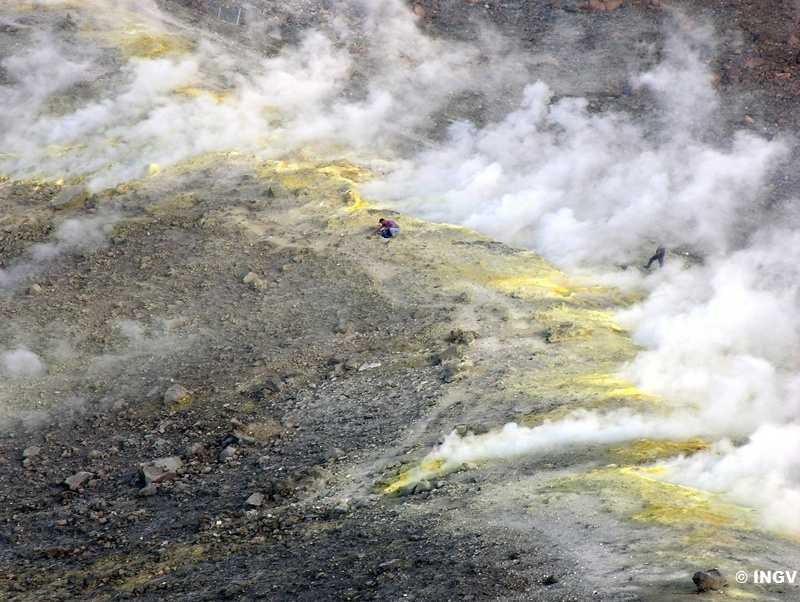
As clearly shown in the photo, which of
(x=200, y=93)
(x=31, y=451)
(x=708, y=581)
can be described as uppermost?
(x=200, y=93)

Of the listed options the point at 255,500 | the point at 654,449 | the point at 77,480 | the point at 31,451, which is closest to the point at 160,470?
the point at 77,480

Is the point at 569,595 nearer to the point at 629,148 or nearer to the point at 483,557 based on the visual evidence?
the point at 483,557

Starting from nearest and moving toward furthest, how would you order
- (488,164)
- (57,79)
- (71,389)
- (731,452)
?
(731,452), (71,389), (488,164), (57,79)

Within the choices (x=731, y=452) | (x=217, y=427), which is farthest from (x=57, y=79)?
(x=731, y=452)

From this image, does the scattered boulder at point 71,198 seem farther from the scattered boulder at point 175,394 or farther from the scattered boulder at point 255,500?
the scattered boulder at point 255,500

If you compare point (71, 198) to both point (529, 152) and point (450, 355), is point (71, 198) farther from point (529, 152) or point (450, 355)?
point (529, 152)

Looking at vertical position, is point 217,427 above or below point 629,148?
below

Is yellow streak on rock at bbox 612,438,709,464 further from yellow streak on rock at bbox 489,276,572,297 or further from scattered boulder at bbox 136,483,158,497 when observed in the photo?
scattered boulder at bbox 136,483,158,497

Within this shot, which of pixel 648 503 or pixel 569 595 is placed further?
pixel 648 503
